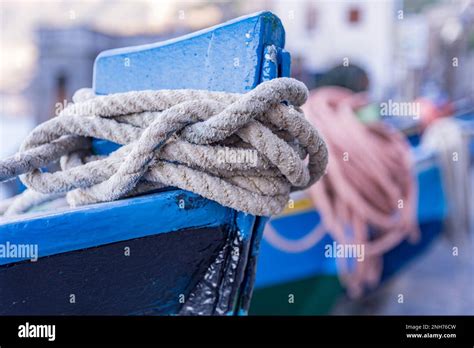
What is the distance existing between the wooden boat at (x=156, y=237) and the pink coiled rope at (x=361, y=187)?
118cm

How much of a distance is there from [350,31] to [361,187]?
33.7 ft

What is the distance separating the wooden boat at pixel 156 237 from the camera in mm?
733

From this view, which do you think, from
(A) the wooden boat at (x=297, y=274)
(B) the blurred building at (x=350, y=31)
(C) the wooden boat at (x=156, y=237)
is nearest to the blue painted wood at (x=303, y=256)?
(A) the wooden boat at (x=297, y=274)

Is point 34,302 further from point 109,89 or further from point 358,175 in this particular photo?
point 358,175

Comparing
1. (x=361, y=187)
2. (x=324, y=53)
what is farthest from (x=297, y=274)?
(x=324, y=53)

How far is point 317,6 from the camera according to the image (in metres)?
11.7

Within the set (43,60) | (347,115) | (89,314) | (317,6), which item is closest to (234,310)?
(89,314)

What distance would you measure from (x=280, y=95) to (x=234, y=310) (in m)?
0.38

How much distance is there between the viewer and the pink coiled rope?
2.06 meters

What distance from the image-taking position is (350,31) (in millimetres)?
11750
